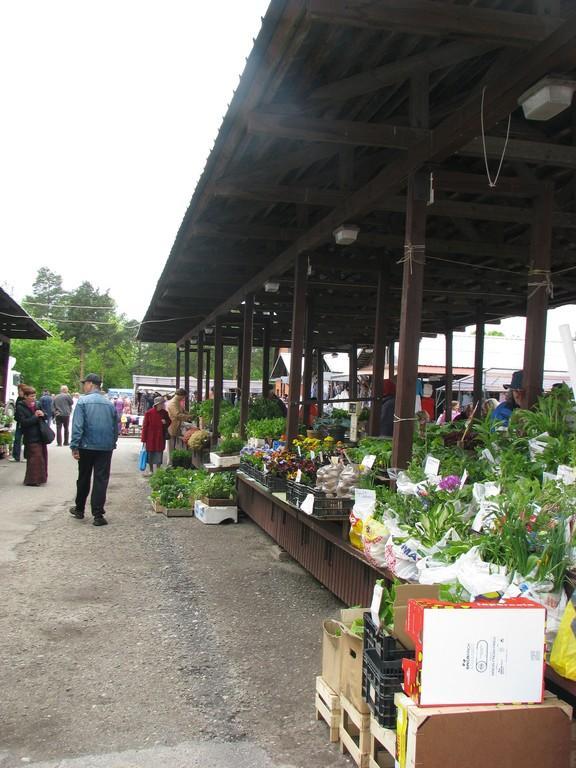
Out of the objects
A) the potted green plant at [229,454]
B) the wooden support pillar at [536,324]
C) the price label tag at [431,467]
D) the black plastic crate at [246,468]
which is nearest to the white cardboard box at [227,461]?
the potted green plant at [229,454]

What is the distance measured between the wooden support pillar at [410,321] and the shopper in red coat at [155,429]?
8.81 m

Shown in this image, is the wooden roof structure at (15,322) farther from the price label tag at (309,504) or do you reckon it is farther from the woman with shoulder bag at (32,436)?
the price label tag at (309,504)

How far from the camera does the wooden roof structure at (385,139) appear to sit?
4.29 m

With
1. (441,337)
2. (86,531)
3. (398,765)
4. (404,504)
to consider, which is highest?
(441,337)

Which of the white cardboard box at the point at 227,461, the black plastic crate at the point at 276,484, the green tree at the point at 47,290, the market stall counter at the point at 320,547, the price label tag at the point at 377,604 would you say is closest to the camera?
the price label tag at the point at 377,604

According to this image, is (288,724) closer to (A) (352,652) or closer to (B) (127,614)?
(A) (352,652)

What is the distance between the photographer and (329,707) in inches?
144

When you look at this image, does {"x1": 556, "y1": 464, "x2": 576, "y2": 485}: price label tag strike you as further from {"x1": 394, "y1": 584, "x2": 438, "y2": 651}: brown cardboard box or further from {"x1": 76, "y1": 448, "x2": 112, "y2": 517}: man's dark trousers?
{"x1": 76, "y1": 448, "x2": 112, "y2": 517}: man's dark trousers

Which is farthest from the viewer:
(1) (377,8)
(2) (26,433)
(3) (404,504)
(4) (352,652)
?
(2) (26,433)

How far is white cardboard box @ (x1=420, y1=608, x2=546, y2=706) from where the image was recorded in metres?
2.68

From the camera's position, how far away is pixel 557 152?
229 inches

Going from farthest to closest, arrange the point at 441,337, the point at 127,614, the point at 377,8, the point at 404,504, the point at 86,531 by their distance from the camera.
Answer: the point at 441,337, the point at 86,531, the point at 127,614, the point at 404,504, the point at 377,8

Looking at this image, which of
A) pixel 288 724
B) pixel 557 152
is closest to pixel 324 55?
pixel 557 152

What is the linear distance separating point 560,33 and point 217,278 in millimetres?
9219
